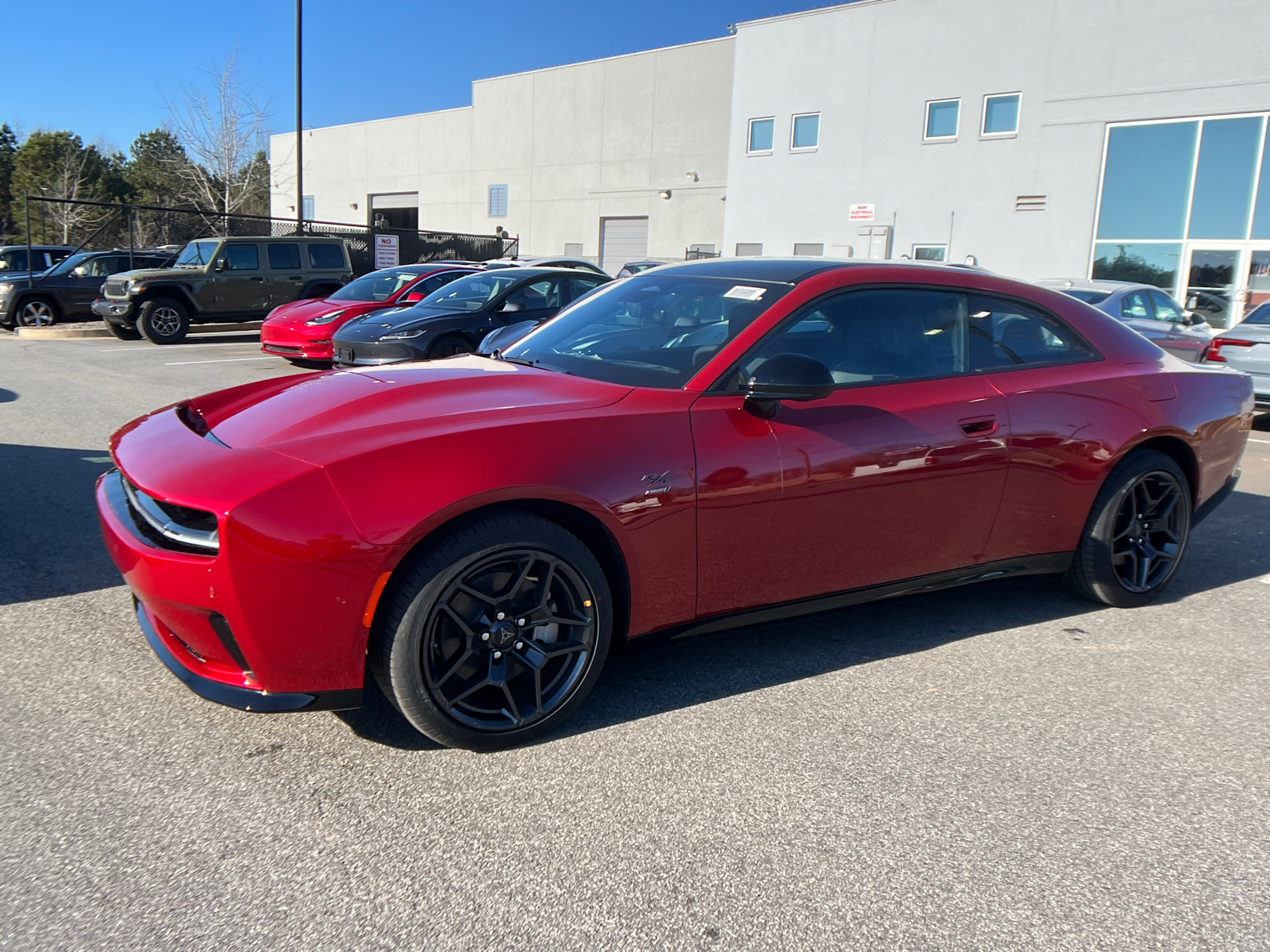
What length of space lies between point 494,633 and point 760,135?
2771 cm

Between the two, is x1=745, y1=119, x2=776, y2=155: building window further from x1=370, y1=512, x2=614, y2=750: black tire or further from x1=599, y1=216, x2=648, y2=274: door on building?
x1=370, y1=512, x2=614, y2=750: black tire

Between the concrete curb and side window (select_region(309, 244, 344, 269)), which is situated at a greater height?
side window (select_region(309, 244, 344, 269))

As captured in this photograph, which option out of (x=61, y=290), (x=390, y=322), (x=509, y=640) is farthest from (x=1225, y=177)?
(x=61, y=290)

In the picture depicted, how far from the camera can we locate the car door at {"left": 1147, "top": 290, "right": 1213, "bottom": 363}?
1183cm

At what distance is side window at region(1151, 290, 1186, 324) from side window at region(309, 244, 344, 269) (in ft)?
44.9

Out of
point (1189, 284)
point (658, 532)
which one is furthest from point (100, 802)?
point (1189, 284)

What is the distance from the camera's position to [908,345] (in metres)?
3.76

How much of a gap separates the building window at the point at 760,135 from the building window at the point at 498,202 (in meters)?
16.0

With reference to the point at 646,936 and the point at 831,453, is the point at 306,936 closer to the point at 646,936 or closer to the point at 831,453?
the point at 646,936

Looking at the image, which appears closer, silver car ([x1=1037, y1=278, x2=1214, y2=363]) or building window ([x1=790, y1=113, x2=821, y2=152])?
silver car ([x1=1037, y1=278, x2=1214, y2=363])

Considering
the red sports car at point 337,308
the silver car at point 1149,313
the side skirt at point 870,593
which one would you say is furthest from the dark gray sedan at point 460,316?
the side skirt at point 870,593

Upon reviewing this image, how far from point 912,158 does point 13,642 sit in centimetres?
2486

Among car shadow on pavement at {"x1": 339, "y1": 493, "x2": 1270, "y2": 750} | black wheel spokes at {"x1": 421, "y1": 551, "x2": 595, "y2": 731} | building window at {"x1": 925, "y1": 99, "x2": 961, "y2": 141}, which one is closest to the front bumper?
car shadow on pavement at {"x1": 339, "y1": 493, "x2": 1270, "y2": 750}

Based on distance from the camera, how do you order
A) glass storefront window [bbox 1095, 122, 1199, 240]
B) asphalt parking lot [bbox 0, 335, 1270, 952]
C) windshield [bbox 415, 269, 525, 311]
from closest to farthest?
asphalt parking lot [bbox 0, 335, 1270, 952]
windshield [bbox 415, 269, 525, 311]
glass storefront window [bbox 1095, 122, 1199, 240]
